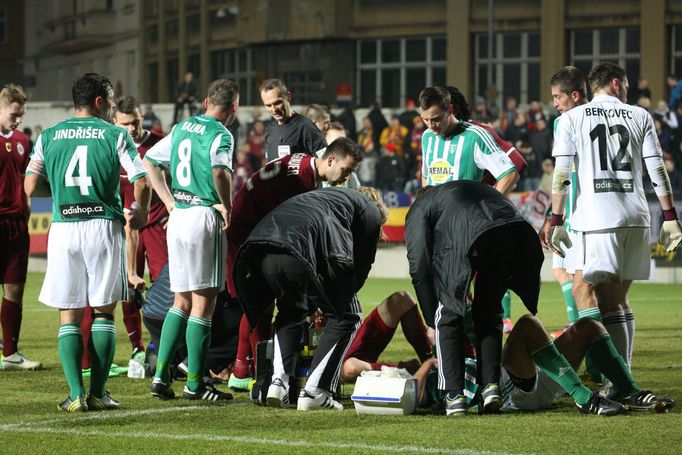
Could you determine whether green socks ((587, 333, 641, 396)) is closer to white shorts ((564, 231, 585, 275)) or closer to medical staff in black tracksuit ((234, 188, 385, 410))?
white shorts ((564, 231, 585, 275))

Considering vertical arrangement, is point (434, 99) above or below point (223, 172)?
above

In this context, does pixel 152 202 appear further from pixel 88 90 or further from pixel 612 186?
pixel 612 186

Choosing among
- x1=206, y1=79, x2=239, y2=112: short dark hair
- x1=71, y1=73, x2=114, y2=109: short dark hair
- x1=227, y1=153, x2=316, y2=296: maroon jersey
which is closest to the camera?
x1=71, y1=73, x2=114, y2=109: short dark hair

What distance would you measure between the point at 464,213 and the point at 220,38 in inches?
1904

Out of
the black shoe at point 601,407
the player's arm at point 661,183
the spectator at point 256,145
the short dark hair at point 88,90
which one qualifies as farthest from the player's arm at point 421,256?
the spectator at point 256,145

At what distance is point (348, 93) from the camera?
4234 cm

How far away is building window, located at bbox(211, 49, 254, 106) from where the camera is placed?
179 ft

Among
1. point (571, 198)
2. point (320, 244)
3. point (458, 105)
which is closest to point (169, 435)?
point (320, 244)

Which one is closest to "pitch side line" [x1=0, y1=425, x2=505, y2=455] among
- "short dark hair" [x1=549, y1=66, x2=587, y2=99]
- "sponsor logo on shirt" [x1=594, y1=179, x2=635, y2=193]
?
"sponsor logo on shirt" [x1=594, y1=179, x2=635, y2=193]

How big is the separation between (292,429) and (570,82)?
3.62 metres

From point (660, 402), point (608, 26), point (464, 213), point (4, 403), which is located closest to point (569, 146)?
point (464, 213)

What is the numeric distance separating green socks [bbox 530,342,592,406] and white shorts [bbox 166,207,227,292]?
2203mm

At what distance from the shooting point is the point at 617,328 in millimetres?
8695

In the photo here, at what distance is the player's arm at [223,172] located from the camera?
865cm
